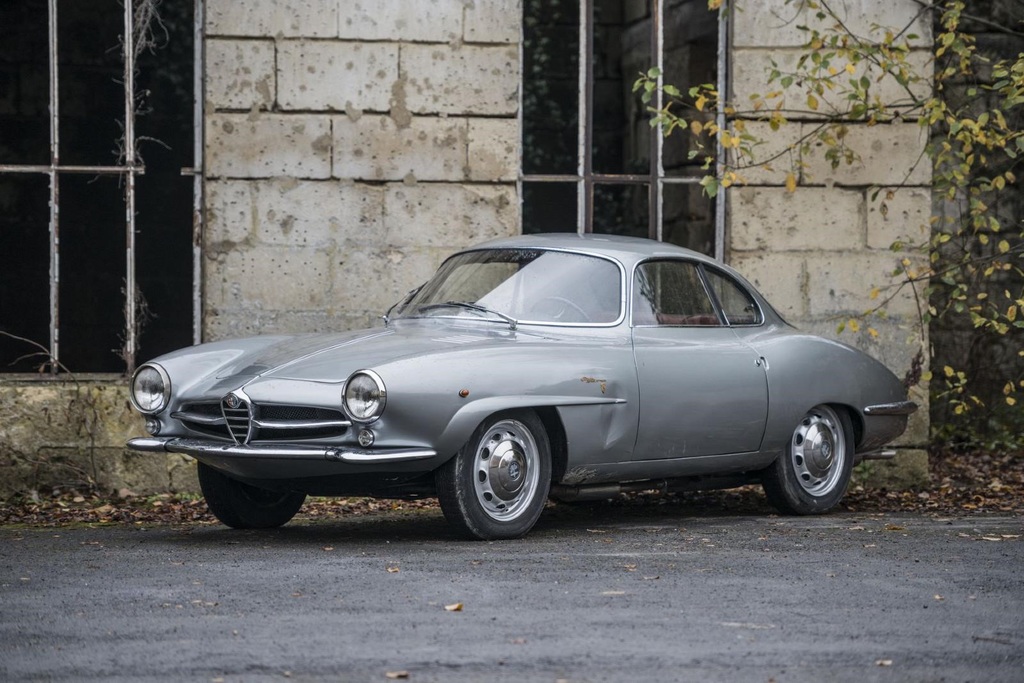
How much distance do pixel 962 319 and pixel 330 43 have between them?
20.2ft

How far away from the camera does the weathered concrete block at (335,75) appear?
10.3m

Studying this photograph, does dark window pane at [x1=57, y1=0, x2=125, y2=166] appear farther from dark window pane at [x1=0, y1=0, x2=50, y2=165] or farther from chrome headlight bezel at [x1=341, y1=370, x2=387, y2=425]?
chrome headlight bezel at [x1=341, y1=370, x2=387, y2=425]

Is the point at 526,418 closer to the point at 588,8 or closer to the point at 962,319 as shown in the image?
the point at 588,8

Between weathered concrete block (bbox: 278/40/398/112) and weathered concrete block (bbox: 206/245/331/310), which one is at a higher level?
weathered concrete block (bbox: 278/40/398/112)

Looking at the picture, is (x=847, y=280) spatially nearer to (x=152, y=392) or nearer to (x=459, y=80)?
(x=459, y=80)

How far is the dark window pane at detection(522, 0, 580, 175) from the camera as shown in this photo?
1131 cm

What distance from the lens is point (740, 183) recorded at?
10742 millimetres

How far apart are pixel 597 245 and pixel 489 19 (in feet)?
9.16

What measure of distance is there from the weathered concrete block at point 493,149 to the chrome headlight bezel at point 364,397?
3.81 metres

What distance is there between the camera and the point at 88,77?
12.9m

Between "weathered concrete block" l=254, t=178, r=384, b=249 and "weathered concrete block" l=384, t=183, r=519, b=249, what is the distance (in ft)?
0.35

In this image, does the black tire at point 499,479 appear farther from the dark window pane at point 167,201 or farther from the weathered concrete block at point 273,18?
the dark window pane at point 167,201

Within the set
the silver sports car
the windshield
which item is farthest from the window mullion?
the windshield

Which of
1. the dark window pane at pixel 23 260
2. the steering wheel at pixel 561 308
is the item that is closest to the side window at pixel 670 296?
the steering wheel at pixel 561 308
